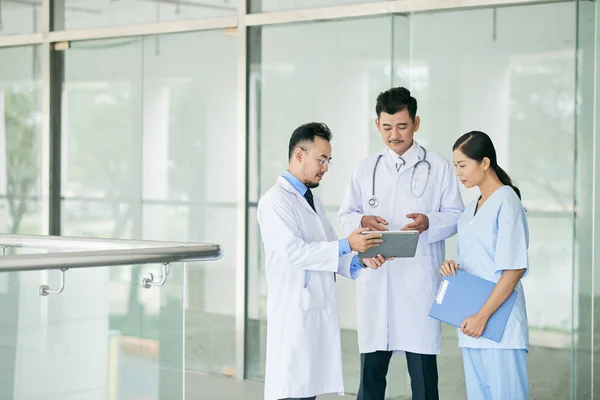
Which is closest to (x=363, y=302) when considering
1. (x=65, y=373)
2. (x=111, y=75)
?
(x=65, y=373)

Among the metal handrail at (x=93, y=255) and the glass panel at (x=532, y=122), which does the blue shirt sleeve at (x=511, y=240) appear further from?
the glass panel at (x=532, y=122)

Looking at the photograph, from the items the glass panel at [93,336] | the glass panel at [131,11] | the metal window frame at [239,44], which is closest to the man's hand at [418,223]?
the glass panel at [93,336]

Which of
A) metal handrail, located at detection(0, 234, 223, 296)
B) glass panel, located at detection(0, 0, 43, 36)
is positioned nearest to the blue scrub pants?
metal handrail, located at detection(0, 234, 223, 296)

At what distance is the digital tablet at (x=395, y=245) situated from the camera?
352 centimetres

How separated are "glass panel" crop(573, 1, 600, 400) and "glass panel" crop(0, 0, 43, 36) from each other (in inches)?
154

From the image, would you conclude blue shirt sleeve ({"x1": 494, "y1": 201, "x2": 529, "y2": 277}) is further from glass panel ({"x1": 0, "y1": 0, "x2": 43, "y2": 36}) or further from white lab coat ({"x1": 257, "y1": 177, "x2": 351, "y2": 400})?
glass panel ({"x1": 0, "y1": 0, "x2": 43, "y2": 36})

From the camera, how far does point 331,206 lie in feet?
18.7

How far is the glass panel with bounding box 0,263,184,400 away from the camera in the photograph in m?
3.26

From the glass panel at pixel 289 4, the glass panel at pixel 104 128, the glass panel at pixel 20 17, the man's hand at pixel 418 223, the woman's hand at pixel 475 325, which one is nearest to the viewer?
the woman's hand at pixel 475 325

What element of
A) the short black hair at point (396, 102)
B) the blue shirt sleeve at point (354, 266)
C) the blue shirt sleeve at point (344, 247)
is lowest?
the blue shirt sleeve at point (354, 266)

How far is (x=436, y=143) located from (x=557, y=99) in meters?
0.68

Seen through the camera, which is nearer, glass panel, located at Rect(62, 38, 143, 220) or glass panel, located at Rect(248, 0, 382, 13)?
glass panel, located at Rect(248, 0, 382, 13)

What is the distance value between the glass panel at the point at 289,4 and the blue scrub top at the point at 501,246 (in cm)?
230

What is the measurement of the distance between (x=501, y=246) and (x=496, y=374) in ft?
1.50
